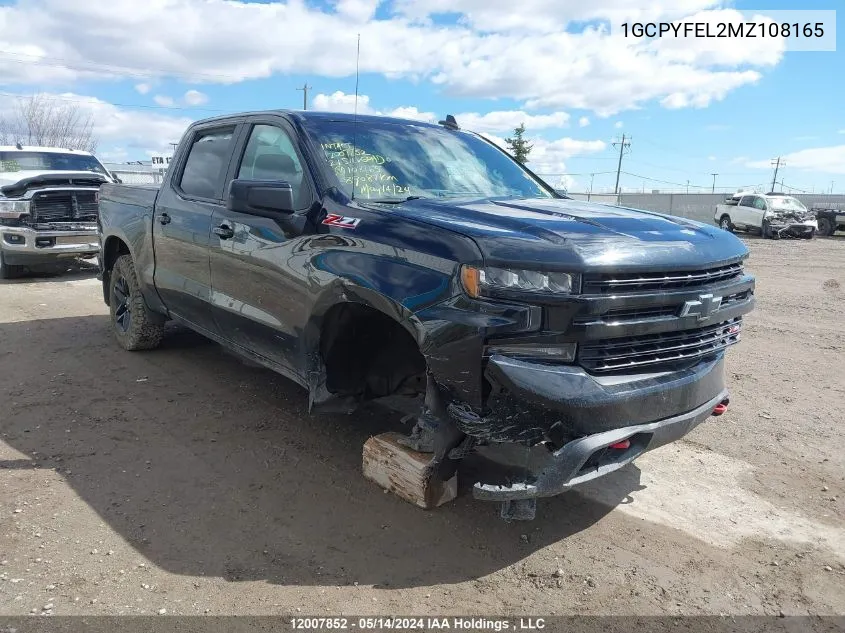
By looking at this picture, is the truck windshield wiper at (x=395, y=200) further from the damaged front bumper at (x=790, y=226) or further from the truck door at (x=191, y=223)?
the damaged front bumper at (x=790, y=226)

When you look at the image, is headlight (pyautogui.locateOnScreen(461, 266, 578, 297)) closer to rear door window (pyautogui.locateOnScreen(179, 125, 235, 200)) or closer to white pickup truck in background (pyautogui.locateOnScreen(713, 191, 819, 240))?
rear door window (pyautogui.locateOnScreen(179, 125, 235, 200))

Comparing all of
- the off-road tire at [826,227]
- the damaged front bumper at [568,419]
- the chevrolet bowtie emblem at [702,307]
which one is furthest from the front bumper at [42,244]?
the off-road tire at [826,227]

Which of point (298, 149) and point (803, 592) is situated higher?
point (298, 149)

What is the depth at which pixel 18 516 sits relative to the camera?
338 cm

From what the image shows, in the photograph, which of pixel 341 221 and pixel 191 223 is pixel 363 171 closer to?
pixel 341 221

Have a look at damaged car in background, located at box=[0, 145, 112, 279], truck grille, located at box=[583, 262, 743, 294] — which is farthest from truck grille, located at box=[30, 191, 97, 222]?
truck grille, located at box=[583, 262, 743, 294]

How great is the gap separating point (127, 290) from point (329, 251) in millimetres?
3568

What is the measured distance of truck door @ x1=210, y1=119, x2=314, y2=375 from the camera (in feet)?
12.3

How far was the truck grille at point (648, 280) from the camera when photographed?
271 cm

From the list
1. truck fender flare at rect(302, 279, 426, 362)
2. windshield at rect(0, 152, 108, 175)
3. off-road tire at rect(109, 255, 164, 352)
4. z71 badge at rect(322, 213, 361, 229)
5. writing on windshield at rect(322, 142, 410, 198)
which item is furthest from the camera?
windshield at rect(0, 152, 108, 175)

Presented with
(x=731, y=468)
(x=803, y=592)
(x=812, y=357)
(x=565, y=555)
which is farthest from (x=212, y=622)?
(x=812, y=357)

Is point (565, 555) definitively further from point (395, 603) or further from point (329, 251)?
point (329, 251)

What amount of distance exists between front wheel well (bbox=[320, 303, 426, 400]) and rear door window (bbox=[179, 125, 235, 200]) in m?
1.60

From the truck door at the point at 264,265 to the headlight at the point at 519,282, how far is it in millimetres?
1216
